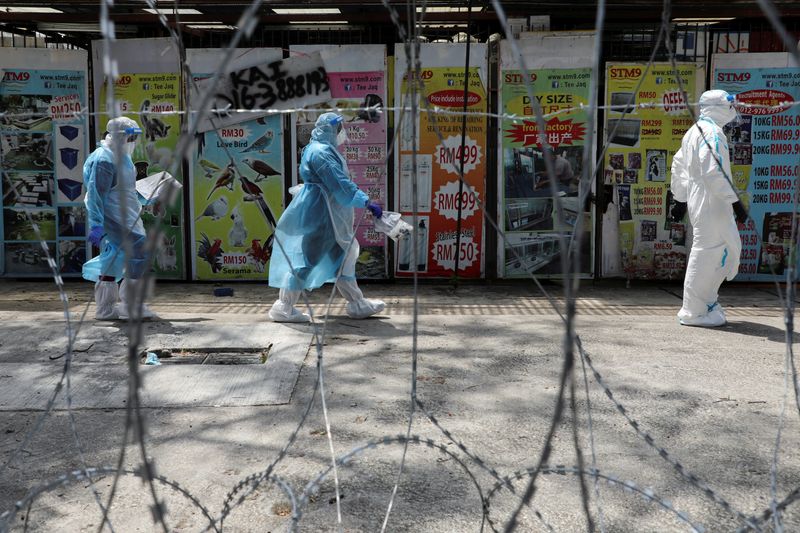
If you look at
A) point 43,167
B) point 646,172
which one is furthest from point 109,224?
point 646,172

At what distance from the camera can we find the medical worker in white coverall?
6051 millimetres

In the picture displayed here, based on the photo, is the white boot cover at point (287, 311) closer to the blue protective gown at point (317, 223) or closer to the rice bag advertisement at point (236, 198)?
the blue protective gown at point (317, 223)

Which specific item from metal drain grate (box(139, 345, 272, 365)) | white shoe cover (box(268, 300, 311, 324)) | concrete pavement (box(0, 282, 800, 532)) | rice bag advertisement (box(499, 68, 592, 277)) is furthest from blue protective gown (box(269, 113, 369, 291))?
rice bag advertisement (box(499, 68, 592, 277))

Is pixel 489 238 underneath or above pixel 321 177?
underneath

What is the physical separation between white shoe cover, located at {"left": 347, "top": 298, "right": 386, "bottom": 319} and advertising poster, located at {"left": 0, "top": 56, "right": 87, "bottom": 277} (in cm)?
372

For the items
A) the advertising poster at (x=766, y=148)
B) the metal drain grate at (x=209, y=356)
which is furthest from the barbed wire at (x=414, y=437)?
the advertising poster at (x=766, y=148)

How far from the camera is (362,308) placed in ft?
21.5

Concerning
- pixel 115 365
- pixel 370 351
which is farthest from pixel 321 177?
pixel 115 365

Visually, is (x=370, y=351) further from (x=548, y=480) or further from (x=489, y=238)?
(x=489, y=238)

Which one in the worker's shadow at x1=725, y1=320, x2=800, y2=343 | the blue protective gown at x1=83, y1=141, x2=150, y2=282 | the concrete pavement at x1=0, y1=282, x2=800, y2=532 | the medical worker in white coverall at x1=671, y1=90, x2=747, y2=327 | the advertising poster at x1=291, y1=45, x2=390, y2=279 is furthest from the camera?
the advertising poster at x1=291, y1=45, x2=390, y2=279

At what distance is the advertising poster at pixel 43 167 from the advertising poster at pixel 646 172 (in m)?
5.59

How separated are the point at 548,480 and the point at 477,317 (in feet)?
11.3

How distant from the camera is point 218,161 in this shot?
8414 mm

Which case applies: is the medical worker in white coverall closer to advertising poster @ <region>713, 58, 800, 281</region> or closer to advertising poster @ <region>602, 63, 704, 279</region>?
advertising poster @ <region>602, 63, 704, 279</region>
